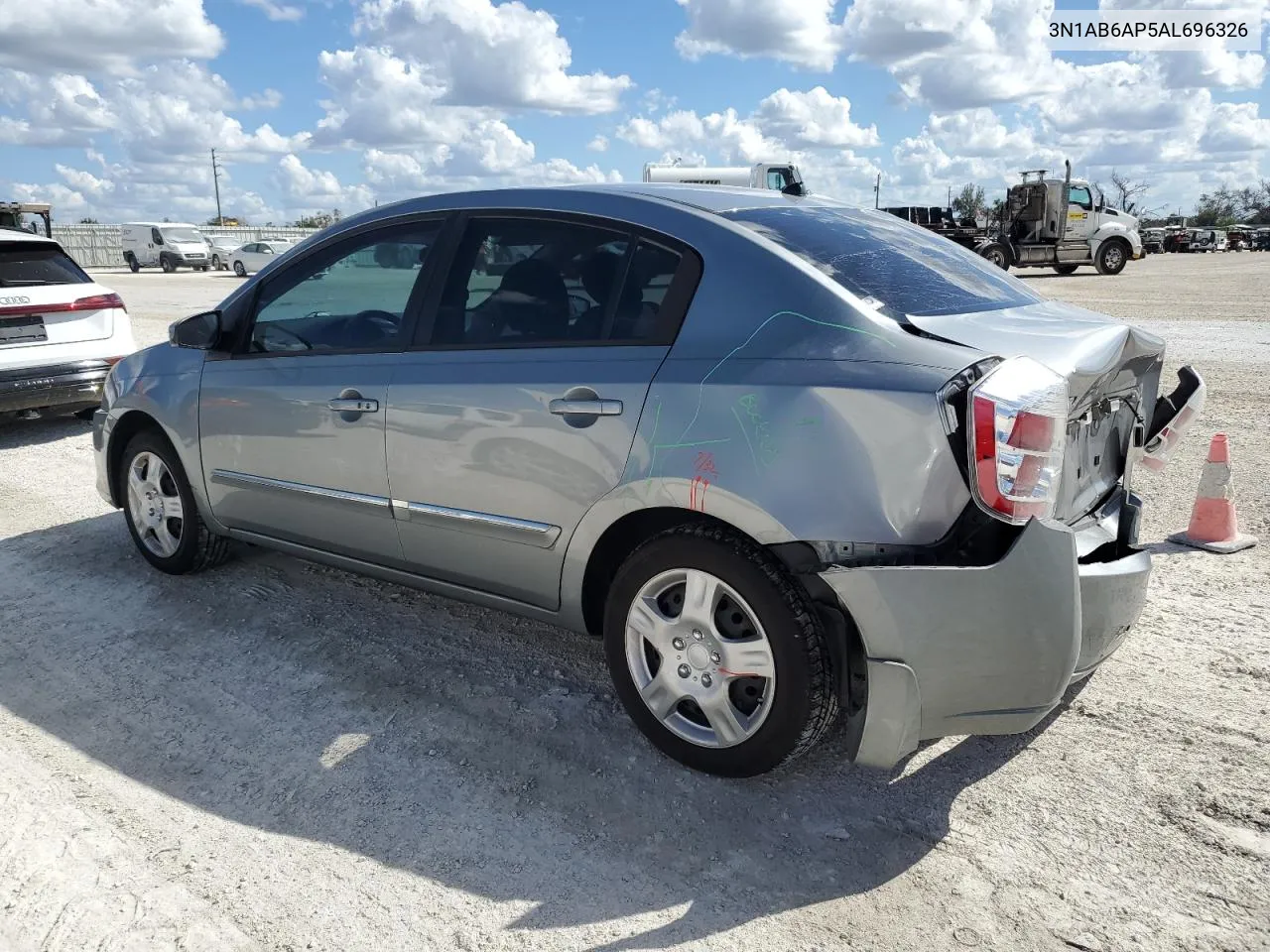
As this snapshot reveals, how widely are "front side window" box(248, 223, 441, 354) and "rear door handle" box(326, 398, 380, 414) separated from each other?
216 millimetres

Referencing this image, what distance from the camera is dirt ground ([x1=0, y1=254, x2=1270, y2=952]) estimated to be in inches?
96.5

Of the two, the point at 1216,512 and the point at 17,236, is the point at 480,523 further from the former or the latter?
the point at 17,236

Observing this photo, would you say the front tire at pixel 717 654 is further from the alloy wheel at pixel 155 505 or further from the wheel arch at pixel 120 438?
the wheel arch at pixel 120 438

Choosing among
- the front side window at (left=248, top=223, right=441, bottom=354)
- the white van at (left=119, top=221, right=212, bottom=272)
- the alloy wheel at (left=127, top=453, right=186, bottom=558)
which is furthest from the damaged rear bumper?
the white van at (left=119, top=221, right=212, bottom=272)

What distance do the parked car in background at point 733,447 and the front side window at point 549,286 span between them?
1 centimetres

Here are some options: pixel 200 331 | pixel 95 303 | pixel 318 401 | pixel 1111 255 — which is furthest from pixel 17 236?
pixel 1111 255

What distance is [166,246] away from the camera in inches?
1666

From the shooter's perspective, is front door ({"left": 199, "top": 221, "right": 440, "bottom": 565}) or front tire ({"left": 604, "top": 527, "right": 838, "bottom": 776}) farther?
front door ({"left": 199, "top": 221, "right": 440, "bottom": 565})

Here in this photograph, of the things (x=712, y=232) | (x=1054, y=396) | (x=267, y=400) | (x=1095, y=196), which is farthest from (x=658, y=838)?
(x=1095, y=196)

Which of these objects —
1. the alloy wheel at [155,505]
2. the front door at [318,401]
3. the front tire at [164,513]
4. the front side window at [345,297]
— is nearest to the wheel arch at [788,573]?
the front door at [318,401]

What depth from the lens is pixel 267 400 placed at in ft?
13.5

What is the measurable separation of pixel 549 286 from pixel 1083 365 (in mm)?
1648

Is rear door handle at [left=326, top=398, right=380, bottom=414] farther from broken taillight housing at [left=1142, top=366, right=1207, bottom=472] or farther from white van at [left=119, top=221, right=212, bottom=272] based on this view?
white van at [left=119, top=221, right=212, bottom=272]

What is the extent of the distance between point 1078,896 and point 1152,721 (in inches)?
39.5
